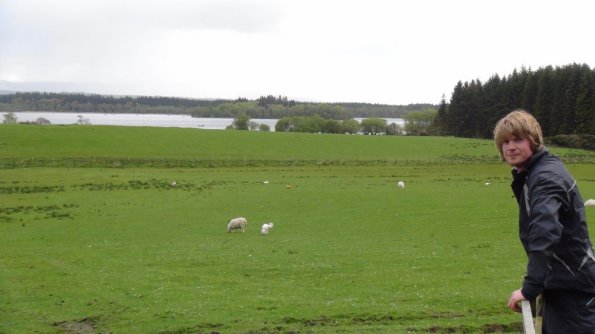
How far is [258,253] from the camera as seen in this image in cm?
2322

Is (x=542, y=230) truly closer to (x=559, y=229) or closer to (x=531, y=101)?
(x=559, y=229)

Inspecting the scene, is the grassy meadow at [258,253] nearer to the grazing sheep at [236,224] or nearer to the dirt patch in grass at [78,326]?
the dirt patch in grass at [78,326]

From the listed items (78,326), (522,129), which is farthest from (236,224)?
(522,129)

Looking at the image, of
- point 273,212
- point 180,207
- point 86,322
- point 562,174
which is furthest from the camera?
point 180,207


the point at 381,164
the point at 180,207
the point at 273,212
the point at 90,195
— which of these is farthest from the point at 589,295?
the point at 381,164

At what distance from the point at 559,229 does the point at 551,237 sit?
0.12 m

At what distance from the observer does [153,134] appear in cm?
11569

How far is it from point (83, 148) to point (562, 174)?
328 feet

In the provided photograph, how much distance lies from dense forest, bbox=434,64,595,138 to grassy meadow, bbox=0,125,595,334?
6292 centimetres

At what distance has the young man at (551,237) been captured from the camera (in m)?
4.95

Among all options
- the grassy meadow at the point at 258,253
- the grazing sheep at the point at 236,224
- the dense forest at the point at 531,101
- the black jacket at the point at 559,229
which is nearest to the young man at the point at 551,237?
the black jacket at the point at 559,229

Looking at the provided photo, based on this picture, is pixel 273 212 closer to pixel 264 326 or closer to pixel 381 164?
pixel 264 326

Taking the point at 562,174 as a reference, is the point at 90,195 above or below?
below

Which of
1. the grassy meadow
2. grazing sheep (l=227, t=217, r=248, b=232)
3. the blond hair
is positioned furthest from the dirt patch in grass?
grazing sheep (l=227, t=217, r=248, b=232)
